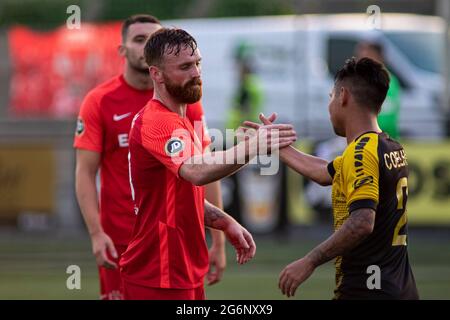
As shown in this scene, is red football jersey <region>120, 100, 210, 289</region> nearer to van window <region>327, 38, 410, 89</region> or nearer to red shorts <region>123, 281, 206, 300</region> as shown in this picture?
red shorts <region>123, 281, 206, 300</region>

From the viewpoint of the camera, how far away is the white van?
1798 centimetres

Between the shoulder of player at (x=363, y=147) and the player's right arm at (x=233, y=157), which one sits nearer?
the shoulder of player at (x=363, y=147)

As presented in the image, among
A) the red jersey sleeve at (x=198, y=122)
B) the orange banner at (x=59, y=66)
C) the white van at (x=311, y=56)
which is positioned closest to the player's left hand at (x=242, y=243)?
the red jersey sleeve at (x=198, y=122)

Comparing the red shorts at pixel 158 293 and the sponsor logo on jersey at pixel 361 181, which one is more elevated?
the sponsor logo on jersey at pixel 361 181

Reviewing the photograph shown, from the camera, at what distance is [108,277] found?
23.2ft

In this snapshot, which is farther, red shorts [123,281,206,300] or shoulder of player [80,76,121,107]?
shoulder of player [80,76,121,107]

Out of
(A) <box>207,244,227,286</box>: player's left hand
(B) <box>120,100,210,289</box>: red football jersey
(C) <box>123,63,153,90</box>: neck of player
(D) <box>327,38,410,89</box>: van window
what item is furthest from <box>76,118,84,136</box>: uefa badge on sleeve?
(D) <box>327,38,410,89</box>: van window

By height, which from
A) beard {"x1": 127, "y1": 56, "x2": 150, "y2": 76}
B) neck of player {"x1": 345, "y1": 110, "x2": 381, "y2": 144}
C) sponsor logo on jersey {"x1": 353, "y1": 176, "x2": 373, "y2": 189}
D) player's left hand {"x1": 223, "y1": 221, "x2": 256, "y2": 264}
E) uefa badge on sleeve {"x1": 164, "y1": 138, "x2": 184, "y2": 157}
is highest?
beard {"x1": 127, "y1": 56, "x2": 150, "y2": 76}

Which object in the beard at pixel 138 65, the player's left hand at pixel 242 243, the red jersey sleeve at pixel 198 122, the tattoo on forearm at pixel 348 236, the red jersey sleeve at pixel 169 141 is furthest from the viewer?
the beard at pixel 138 65

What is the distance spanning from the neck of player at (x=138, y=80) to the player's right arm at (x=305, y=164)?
1587 millimetres

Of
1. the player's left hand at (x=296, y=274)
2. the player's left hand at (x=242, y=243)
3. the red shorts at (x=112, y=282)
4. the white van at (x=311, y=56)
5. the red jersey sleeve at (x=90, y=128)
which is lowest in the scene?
the red shorts at (x=112, y=282)

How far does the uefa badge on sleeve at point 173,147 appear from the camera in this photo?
535cm

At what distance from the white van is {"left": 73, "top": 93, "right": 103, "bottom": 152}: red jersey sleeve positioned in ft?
34.0

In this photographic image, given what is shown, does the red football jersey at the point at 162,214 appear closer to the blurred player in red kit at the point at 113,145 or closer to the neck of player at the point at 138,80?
the blurred player in red kit at the point at 113,145
